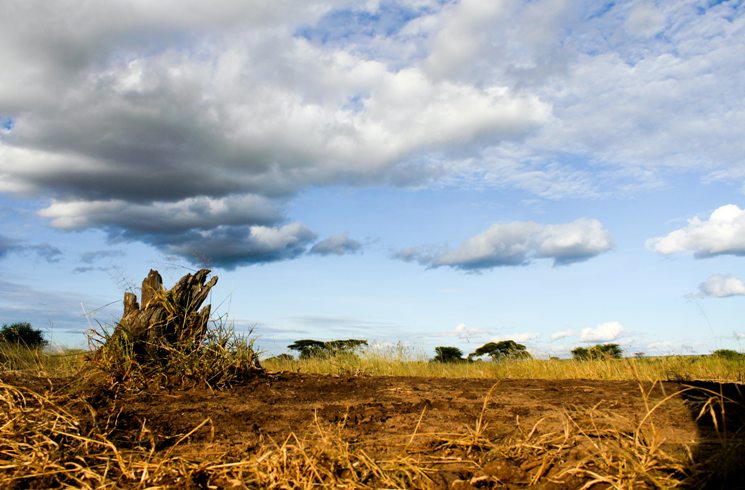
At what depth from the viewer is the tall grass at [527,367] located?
8336 mm

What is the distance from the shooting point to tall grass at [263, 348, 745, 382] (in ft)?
27.3

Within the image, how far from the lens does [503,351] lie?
44.6ft

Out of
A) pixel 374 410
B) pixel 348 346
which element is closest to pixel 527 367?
pixel 348 346

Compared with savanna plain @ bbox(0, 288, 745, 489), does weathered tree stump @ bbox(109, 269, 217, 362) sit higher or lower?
higher

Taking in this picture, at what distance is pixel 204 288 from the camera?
662 cm

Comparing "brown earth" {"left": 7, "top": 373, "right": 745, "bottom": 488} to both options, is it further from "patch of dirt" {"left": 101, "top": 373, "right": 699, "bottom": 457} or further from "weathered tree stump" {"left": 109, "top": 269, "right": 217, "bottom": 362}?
"weathered tree stump" {"left": 109, "top": 269, "right": 217, "bottom": 362}

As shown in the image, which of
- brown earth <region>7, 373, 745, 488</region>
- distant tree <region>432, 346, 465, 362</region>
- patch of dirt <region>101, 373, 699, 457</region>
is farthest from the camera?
distant tree <region>432, 346, 465, 362</region>

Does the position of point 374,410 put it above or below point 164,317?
below

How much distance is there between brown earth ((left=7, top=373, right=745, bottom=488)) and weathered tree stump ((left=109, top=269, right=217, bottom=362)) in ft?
2.19

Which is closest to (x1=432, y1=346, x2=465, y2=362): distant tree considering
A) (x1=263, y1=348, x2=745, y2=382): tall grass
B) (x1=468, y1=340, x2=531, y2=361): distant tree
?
(x1=468, y1=340, x2=531, y2=361): distant tree

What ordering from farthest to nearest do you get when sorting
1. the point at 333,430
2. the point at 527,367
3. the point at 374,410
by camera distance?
the point at 527,367
the point at 374,410
the point at 333,430

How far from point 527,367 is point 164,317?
234 inches

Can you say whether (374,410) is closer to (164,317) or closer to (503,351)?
(164,317)

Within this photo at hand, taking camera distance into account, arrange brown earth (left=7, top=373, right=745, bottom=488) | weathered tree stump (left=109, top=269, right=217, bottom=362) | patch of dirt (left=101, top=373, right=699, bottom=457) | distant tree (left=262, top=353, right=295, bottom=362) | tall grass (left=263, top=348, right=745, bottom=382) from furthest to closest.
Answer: distant tree (left=262, top=353, right=295, bottom=362), tall grass (left=263, top=348, right=745, bottom=382), weathered tree stump (left=109, top=269, right=217, bottom=362), patch of dirt (left=101, top=373, right=699, bottom=457), brown earth (left=7, top=373, right=745, bottom=488)
